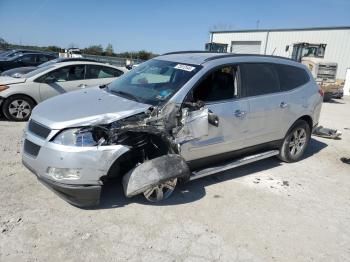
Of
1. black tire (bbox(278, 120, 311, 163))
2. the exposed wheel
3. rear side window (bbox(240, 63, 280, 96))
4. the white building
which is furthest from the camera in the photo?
the white building

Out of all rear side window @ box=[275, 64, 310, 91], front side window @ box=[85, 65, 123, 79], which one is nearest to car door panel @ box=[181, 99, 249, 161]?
rear side window @ box=[275, 64, 310, 91]

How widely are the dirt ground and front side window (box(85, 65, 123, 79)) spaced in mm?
3808

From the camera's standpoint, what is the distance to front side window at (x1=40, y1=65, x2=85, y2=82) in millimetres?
8078

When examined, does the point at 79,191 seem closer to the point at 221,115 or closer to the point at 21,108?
the point at 221,115

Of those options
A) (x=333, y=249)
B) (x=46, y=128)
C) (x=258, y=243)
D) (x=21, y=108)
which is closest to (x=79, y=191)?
(x=46, y=128)

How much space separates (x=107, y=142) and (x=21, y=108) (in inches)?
201

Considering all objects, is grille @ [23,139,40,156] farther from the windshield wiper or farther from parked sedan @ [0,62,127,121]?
parked sedan @ [0,62,127,121]

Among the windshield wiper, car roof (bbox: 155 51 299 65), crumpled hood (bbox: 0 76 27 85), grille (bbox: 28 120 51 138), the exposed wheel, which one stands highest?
car roof (bbox: 155 51 299 65)

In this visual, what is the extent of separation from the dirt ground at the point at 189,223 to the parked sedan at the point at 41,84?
2.94m

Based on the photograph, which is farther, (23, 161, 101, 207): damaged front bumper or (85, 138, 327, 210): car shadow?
(85, 138, 327, 210): car shadow

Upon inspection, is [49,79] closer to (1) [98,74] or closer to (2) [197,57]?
(1) [98,74]

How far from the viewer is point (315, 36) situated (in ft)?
98.0

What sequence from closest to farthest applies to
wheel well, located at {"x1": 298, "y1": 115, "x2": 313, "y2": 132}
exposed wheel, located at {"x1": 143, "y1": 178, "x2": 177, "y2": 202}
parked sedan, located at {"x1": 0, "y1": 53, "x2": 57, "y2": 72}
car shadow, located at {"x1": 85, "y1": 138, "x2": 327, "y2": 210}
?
exposed wheel, located at {"x1": 143, "y1": 178, "x2": 177, "y2": 202}, car shadow, located at {"x1": 85, "y1": 138, "x2": 327, "y2": 210}, wheel well, located at {"x1": 298, "y1": 115, "x2": 313, "y2": 132}, parked sedan, located at {"x1": 0, "y1": 53, "x2": 57, "y2": 72}

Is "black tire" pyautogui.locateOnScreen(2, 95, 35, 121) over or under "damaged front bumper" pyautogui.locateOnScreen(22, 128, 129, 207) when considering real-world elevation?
under
